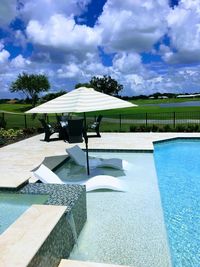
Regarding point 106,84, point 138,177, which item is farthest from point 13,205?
point 106,84

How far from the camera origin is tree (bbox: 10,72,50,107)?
188ft

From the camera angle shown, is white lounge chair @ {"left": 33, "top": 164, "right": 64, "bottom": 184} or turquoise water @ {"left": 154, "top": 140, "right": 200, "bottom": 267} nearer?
turquoise water @ {"left": 154, "top": 140, "right": 200, "bottom": 267}

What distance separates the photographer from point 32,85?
2253 inches

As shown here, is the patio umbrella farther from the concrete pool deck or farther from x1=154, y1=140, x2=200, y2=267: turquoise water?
x1=154, y1=140, x2=200, y2=267: turquoise water

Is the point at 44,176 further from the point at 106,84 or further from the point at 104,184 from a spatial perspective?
the point at 106,84

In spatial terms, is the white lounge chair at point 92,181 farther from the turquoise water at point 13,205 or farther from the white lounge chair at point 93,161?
the white lounge chair at point 93,161

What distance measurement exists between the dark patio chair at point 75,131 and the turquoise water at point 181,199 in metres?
3.40

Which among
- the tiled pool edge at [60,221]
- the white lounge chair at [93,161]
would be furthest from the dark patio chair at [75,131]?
the tiled pool edge at [60,221]

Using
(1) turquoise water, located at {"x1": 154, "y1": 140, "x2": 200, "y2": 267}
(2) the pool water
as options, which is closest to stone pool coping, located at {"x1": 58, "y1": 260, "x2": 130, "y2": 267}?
(2) the pool water

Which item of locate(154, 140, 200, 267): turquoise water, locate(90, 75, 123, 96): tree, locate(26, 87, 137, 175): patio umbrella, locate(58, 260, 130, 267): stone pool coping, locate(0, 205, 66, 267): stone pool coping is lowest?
locate(154, 140, 200, 267): turquoise water

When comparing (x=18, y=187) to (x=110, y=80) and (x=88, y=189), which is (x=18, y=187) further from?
(x=110, y=80)

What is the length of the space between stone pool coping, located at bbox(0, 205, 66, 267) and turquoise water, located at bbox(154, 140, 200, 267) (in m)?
1.86

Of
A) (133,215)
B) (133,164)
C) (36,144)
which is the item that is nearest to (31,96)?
(36,144)

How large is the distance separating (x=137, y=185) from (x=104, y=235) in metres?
2.60
